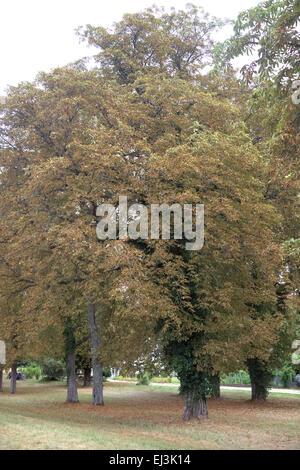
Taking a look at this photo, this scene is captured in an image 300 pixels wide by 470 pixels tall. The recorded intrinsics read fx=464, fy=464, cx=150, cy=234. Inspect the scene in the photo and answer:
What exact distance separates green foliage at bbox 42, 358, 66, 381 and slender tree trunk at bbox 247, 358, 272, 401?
76.8ft

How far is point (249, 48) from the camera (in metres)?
11.0

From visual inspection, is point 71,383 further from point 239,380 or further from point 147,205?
point 239,380

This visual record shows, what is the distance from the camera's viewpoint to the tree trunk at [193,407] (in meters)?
15.8

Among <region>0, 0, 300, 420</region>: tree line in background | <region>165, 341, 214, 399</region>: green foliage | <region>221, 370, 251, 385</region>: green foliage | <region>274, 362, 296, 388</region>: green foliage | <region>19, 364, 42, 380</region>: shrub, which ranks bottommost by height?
<region>19, 364, 42, 380</region>: shrub

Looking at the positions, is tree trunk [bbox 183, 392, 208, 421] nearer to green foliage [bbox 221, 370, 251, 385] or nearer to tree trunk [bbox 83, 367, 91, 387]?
green foliage [bbox 221, 370, 251, 385]

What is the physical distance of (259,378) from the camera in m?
25.0

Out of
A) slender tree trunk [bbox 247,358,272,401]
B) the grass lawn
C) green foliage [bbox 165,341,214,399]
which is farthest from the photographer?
slender tree trunk [bbox 247,358,272,401]

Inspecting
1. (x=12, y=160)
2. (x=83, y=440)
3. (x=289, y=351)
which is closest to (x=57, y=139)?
(x=12, y=160)

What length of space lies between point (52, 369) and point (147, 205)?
109ft

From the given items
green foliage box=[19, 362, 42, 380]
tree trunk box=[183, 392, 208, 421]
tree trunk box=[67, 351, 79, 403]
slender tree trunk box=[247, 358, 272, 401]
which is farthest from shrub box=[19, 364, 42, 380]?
tree trunk box=[183, 392, 208, 421]

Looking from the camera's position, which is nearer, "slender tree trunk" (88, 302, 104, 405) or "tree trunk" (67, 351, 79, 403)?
"slender tree trunk" (88, 302, 104, 405)

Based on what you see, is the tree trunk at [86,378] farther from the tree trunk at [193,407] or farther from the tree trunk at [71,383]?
the tree trunk at [193,407]

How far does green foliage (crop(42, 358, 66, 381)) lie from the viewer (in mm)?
43344

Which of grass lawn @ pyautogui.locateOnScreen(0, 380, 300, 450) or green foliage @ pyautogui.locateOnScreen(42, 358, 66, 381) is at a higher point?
grass lawn @ pyautogui.locateOnScreen(0, 380, 300, 450)
